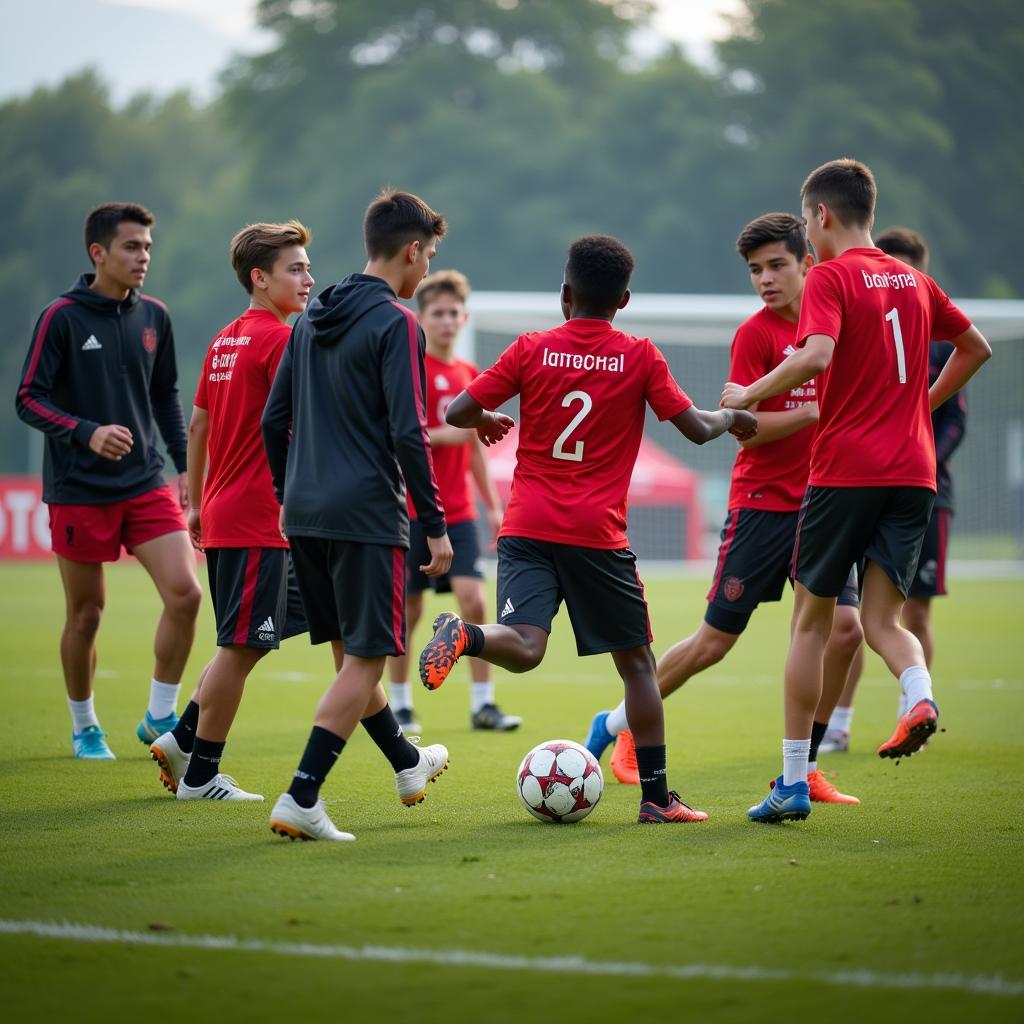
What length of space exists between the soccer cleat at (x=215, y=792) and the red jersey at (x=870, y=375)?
256cm

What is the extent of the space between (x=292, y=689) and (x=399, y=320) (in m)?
6.06

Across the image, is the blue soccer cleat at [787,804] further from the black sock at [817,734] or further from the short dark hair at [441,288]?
the short dark hair at [441,288]

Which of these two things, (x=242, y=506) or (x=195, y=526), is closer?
(x=242, y=506)

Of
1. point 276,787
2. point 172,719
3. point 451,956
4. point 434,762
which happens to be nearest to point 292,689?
point 172,719

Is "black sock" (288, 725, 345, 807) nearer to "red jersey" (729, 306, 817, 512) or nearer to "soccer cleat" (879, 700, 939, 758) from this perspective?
"soccer cleat" (879, 700, 939, 758)

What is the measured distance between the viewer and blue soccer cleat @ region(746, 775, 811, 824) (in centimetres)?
583

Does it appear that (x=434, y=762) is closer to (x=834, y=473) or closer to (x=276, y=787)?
(x=276, y=787)

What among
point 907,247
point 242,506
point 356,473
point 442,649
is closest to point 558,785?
point 442,649

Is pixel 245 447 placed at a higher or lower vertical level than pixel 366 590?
higher

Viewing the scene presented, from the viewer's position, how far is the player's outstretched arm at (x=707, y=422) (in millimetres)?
5777

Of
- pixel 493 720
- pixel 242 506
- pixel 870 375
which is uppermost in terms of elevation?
pixel 870 375

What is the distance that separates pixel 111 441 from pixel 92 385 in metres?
0.63

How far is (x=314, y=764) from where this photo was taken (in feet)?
17.6

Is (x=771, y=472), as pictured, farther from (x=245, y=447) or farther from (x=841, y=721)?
(x=245, y=447)
